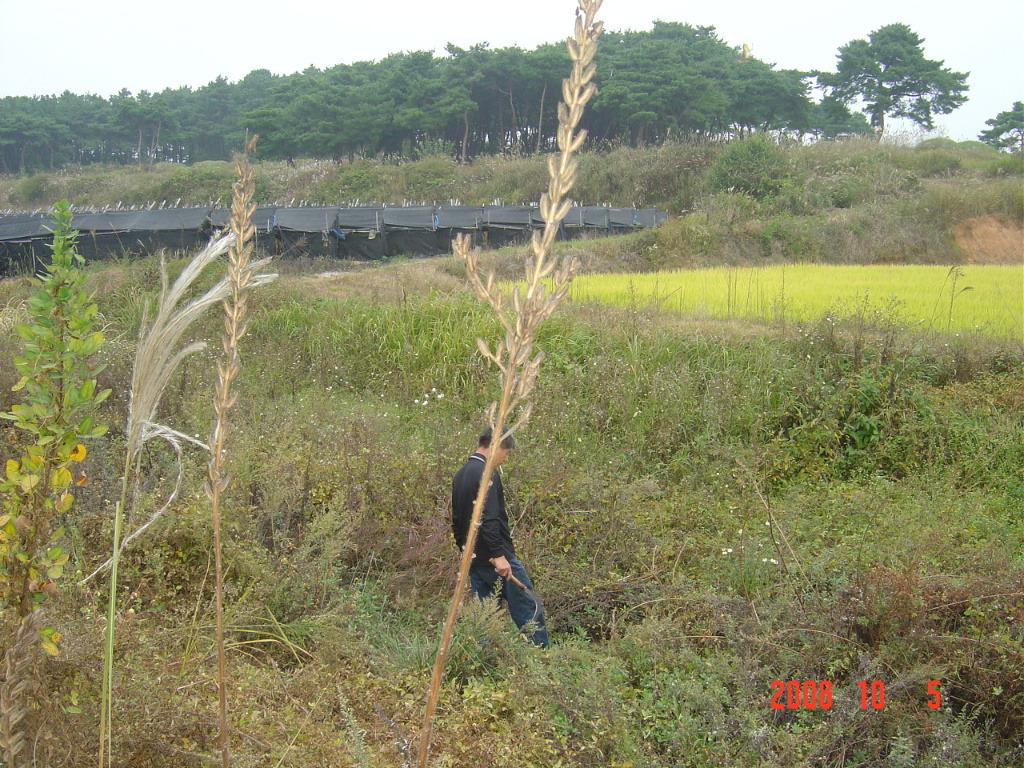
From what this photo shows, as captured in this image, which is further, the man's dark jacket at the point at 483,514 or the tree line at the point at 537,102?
the tree line at the point at 537,102

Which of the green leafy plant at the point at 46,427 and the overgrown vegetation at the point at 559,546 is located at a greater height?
the green leafy plant at the point at 46,427

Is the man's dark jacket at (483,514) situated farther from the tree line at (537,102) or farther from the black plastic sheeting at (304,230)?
the tree line at (537,102)

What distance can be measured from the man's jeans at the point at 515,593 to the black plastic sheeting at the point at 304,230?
12.2 m

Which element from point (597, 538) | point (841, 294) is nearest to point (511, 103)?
point (841, 294)

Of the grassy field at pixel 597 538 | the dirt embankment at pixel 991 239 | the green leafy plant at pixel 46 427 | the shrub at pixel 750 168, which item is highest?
the shrub at pixel 750 168

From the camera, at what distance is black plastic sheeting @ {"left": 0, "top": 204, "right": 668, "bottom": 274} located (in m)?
16.9

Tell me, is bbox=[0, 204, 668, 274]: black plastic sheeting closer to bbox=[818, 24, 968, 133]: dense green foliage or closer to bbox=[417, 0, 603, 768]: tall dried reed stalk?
bbox=[417, 0, 603, 768]: tall dried reed stalk

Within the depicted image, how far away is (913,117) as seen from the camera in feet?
126

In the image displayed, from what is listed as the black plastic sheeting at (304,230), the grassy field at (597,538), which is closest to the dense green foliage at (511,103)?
the black plastic sheeting at (304,230)

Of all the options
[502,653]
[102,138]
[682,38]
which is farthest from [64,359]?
[102,138]

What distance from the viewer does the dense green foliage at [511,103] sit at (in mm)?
33219

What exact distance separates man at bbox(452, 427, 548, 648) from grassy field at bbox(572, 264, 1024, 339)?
620 cm

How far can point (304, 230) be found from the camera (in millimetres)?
17344
